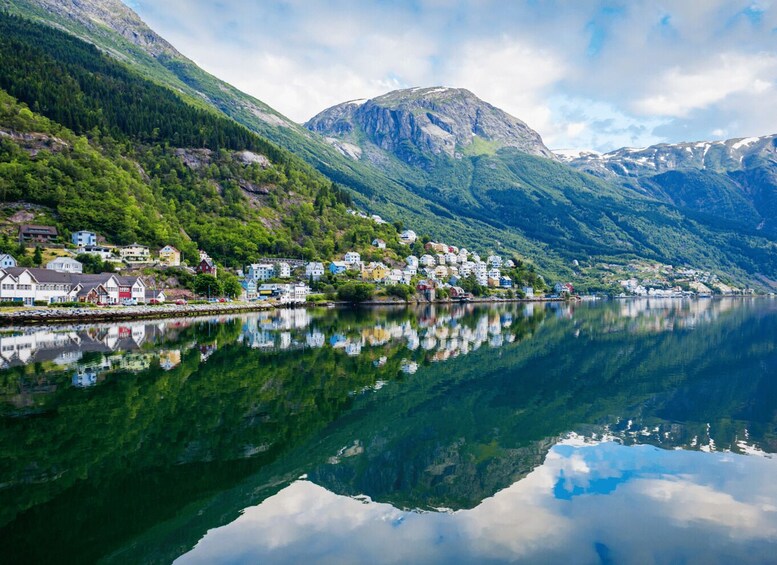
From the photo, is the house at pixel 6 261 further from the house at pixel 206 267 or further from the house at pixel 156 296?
the house at pixel 206 267

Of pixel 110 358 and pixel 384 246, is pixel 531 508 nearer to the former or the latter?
pixel 110 358

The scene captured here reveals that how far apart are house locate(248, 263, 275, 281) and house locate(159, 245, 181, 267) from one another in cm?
1579

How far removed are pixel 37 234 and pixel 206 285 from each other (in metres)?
24.1

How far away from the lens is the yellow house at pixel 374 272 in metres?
114

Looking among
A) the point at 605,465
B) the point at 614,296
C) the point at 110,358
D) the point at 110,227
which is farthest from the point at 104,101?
the point at 614,296

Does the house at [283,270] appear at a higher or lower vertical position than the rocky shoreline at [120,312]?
higher

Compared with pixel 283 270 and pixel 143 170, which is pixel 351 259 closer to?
pixel 283 270

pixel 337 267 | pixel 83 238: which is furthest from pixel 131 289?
pixel 337 267

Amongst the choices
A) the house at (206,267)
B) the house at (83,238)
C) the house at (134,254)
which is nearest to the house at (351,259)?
the house at (206,267)

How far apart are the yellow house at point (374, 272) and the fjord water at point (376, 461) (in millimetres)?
81382

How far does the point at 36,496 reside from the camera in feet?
38.0

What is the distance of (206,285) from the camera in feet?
263

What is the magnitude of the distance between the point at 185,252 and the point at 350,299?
1203 inches

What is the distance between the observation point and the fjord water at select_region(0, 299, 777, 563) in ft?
33.9
